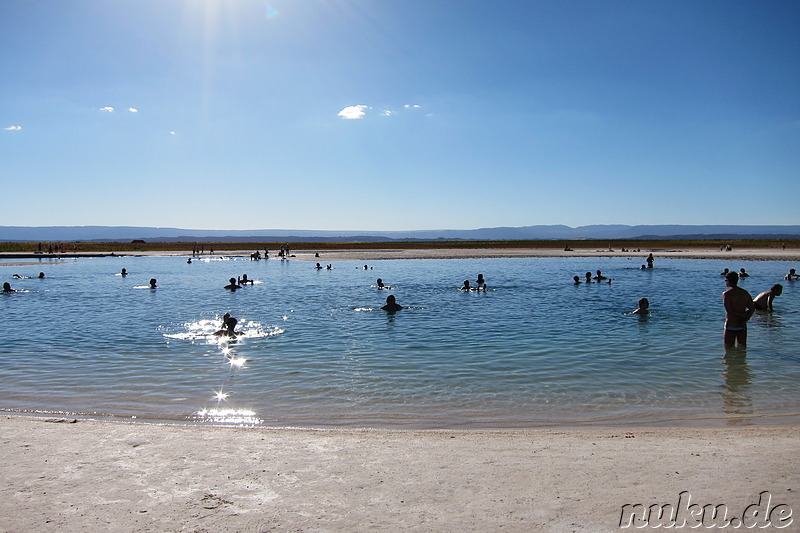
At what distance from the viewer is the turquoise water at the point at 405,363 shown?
9438mm

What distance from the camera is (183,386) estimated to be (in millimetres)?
11242

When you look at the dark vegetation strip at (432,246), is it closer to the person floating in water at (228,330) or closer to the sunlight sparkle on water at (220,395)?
the person floating in water at (228,330)

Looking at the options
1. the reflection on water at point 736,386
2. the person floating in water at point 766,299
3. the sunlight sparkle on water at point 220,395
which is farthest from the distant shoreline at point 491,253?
the sunlight sparkle on water at point 220,395

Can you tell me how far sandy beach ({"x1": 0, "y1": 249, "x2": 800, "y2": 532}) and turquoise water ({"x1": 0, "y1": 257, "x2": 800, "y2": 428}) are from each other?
4.34 feet

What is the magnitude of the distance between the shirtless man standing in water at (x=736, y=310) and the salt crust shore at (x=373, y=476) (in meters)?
6.02

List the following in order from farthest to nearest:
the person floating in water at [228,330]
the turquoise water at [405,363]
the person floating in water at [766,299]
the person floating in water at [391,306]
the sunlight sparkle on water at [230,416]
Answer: the person floating in water at [391,306] → the person floating in water at [766,299] → the person floating in water at [228,330] → the turquoise water at [405,363] → the sunlight sparkle on water at [230,416]

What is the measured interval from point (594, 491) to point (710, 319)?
17.3 meters

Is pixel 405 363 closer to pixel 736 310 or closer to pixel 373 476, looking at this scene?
pixel 373 476

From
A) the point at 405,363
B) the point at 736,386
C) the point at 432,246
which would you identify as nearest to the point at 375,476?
the point at 405,363

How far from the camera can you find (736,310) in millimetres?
13359

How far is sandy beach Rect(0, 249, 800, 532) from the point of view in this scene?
16.5 ft

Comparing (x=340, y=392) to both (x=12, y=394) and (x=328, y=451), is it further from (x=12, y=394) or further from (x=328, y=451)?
(x=12, y=394)

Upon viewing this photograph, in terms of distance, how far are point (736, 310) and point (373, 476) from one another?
1143 centimetres

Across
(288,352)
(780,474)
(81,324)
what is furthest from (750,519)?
(81,324)
